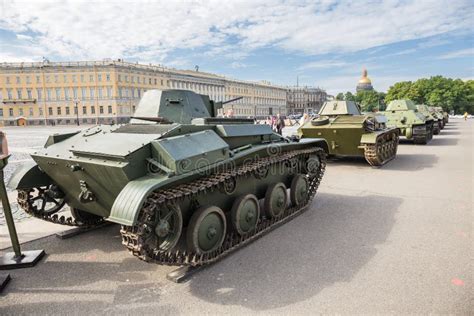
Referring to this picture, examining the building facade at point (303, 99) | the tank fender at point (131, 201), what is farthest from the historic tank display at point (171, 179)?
the building facade at point (303, 99)

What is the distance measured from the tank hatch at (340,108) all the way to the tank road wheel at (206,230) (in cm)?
1004

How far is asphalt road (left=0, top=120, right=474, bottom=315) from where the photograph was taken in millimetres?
3682

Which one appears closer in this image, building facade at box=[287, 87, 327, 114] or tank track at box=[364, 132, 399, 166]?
tank track at box=[364, 132, 399, 166]

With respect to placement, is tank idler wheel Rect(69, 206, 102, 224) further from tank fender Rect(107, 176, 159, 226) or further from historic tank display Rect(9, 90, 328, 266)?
tank fender Rect(107, 176, 159, 226)

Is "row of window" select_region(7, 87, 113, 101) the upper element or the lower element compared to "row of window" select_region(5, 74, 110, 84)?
lower

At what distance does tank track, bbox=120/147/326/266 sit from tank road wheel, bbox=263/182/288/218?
0.12 metres

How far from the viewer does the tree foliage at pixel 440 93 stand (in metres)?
78.6

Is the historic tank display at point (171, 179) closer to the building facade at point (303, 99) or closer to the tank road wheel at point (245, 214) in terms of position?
the tank road wheel at point (245, 214)

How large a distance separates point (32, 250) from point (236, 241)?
3.00 meters

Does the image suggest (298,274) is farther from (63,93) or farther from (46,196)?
(63,93)

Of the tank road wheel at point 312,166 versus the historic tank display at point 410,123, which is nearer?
the tank road wheel at point 312,166

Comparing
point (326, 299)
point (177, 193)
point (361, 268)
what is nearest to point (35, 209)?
point (177, 193)

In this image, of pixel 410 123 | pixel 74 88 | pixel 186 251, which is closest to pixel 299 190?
pixel 186 251

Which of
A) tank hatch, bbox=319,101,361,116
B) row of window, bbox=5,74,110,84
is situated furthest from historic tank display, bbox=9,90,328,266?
row of window, bbox=5,74,110,84
